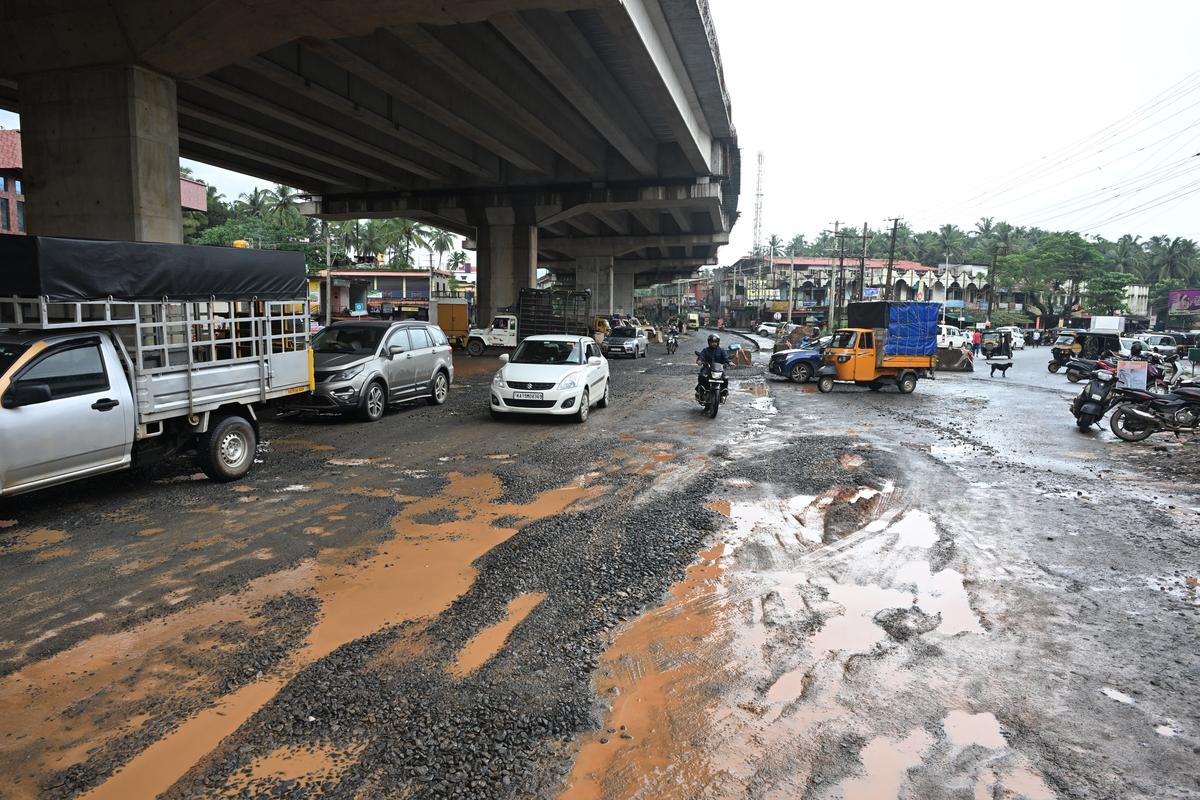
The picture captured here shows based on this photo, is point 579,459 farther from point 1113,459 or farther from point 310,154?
point 310,154

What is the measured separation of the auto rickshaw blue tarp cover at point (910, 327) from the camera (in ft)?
64.6

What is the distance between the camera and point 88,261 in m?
6.59

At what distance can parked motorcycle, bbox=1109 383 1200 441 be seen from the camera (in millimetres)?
12156

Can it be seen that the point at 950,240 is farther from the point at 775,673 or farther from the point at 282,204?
the point at 775,673

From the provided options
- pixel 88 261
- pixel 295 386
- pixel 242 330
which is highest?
pixel 88 261

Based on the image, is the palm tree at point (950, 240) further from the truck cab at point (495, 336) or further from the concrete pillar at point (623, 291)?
the truck cab at point (495, 336)

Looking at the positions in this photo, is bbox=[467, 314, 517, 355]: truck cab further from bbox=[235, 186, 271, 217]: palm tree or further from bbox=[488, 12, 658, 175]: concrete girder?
bbox=[235, 186, 271, 217]: palm tree

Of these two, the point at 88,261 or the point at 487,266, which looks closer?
the point at 88,261

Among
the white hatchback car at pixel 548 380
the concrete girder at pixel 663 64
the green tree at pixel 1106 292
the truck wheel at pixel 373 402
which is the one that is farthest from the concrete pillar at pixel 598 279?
the green tree at pixel 1106 292

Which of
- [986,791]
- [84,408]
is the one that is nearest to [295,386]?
[84,408]

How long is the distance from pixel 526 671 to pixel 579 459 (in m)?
5.76

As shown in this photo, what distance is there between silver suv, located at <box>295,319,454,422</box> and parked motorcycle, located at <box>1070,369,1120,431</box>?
12725 millimetres

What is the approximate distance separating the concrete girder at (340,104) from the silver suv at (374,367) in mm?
7131

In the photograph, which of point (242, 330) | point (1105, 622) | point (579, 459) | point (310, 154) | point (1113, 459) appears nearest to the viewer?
point (1105, 622)
